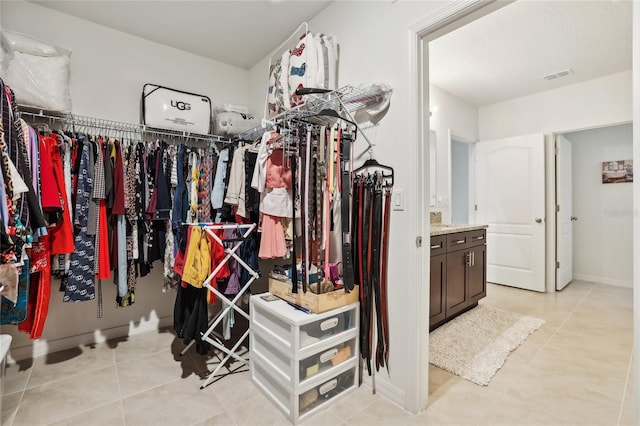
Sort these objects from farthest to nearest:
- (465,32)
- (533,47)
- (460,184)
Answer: (460,184)
(533,47)
(465,32)

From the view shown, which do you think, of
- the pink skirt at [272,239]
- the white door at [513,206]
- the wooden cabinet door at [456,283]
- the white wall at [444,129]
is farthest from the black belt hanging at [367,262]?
the white door at [513,206]

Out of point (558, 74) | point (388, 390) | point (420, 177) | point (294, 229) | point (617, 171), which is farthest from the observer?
point (617, 171)

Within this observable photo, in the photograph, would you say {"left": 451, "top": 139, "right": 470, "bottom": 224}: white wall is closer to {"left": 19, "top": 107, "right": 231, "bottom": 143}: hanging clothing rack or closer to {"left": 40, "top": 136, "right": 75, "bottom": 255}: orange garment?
{"left": 19, "top": 107, "right": 231, "bottom": 143}: hanging clothing rack

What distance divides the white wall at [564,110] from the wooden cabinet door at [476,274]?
198cm

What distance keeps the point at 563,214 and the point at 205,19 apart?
15.5ft

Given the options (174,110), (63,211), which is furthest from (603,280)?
(63,211)

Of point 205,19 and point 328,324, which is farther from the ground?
point 205,19

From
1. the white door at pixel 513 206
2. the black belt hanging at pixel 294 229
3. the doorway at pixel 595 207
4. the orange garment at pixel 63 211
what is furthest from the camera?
the doorway at pixel 595 207

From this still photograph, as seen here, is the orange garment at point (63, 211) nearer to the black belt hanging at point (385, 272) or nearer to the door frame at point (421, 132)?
the black belt hanging at point (385, 272)

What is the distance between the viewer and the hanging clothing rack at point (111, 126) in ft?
7.22

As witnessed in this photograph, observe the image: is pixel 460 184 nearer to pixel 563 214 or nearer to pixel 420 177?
pixel 563 214

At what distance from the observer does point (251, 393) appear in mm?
1856

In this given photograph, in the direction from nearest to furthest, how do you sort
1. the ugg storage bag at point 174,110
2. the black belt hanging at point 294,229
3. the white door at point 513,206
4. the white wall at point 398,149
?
the white wall at point 398,149 < the black belt hanging at point 294,229 < the ugg storage bag at point 174,110 < the white door at point 513,206

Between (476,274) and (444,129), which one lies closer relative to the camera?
(476,274)
